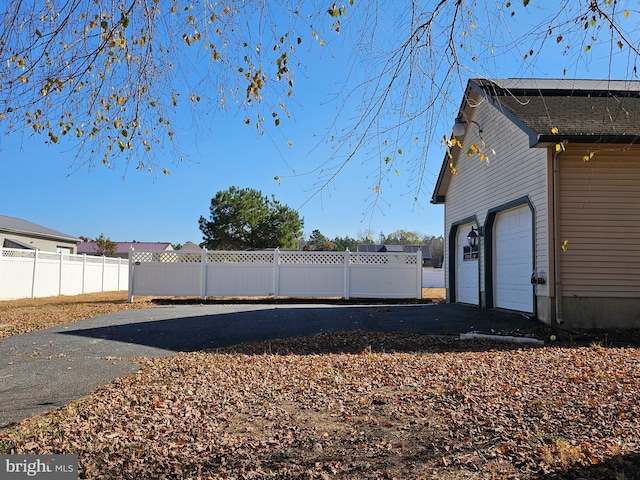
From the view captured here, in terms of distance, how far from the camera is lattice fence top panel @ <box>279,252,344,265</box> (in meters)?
16.5

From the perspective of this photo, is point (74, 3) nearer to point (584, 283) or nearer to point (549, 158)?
point (549, 158)

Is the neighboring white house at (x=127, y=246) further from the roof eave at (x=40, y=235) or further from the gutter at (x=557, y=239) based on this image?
the gutter at (x=557, y=239)

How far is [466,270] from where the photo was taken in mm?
13016

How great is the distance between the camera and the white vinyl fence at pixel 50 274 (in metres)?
16.0

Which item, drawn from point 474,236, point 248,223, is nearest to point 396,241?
point 248,223

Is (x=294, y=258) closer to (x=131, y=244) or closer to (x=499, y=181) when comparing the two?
(x=499, y=181)

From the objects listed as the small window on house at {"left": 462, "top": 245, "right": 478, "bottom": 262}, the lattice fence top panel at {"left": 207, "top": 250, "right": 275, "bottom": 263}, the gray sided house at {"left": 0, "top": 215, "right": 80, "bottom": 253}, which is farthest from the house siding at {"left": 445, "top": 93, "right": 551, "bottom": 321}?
the gray sided house at {"left": 0, "top": 215, "right": 80, "bottom": 253}

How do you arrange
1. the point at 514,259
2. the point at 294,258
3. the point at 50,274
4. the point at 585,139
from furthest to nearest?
the point at 50,274 < the point at 294,258 < the point at 514,259 < the point at 585,139

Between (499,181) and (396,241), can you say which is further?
(396,241)

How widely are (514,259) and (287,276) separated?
8.24m

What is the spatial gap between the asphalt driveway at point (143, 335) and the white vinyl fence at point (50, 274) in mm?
6953

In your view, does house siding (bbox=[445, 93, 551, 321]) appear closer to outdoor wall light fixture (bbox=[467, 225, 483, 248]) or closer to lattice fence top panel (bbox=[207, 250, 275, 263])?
outdoor wall light fixture (bbox=[467, 225, 483, 248])

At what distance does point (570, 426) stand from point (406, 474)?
1.45m

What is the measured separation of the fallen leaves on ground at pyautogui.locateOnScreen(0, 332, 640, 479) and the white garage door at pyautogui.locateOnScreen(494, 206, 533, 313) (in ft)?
12.5
